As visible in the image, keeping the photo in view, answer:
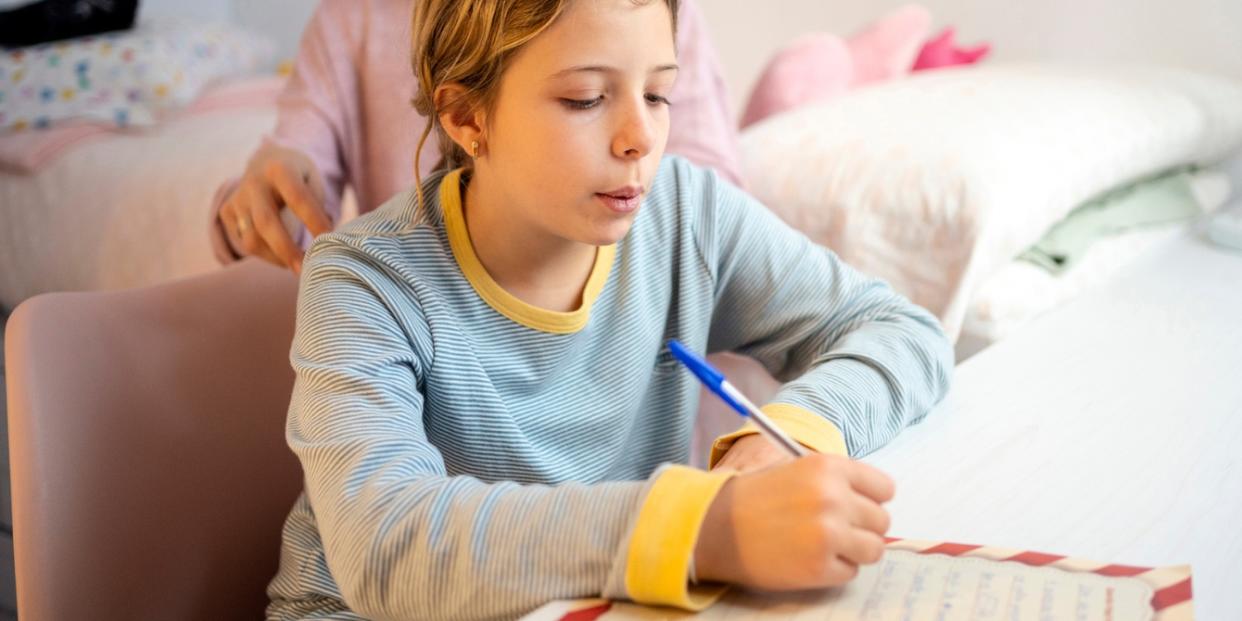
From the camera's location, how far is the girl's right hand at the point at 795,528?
509mm

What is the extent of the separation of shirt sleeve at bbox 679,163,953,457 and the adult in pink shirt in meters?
0.29

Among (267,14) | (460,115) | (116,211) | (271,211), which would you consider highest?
(460,115)

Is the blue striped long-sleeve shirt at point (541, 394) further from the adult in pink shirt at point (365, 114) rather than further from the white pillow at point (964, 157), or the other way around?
the adult in pink shirt at point (365, 114)

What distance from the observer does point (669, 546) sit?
0.51m

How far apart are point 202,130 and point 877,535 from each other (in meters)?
1.97

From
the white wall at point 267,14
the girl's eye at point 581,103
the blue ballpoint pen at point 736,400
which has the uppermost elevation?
the girl's eye at point 581,103

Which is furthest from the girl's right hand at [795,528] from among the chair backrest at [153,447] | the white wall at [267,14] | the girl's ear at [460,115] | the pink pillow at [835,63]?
the white wall at [267,14]

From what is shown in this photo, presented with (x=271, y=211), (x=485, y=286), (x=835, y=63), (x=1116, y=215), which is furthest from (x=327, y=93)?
(x=1116, y=215)

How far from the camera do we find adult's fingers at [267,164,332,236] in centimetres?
98

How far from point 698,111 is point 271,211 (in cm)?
47

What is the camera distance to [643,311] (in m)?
0.88

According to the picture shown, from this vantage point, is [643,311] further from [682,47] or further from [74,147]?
[74,147]

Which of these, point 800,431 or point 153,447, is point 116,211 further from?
point 800,431

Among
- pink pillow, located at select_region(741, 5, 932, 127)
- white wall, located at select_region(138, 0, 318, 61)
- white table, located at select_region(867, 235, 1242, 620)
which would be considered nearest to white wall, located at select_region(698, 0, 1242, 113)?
pink pillow, located at select_region(741, 5, 932, 127)
